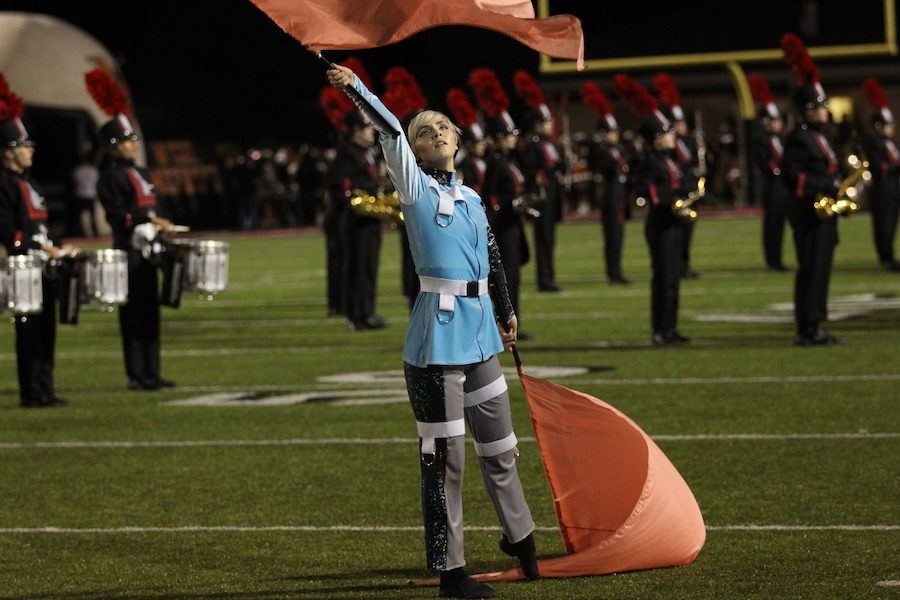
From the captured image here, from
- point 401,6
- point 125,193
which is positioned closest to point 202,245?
point 125,193

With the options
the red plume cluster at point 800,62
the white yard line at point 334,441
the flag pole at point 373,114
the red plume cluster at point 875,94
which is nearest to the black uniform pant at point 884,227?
the red plume cluster at point 875,94

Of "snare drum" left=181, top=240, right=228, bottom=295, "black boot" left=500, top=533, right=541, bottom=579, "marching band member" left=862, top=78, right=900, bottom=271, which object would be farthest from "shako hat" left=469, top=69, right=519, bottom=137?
"black boot" left=500, top=533, right=541, bottom=579

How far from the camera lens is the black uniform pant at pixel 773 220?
19.3 metres

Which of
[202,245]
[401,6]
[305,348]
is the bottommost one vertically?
[305,348]

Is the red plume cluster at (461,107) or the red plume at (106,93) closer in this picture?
the red plume at (106,93)

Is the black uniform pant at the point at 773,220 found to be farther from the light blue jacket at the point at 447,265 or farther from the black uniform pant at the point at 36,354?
the light blue jacket at the point at 447,265

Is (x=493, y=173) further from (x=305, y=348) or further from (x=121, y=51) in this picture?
(x=121, y=51)

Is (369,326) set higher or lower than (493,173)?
lower

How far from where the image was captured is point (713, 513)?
23.2 ft

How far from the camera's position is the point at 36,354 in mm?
10922

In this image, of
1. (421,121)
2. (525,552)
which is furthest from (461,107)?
(525,552)

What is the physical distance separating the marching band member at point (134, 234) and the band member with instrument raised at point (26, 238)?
2.01ft

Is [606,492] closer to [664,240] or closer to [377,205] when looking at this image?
[664,240]

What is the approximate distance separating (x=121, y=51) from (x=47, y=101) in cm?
951
